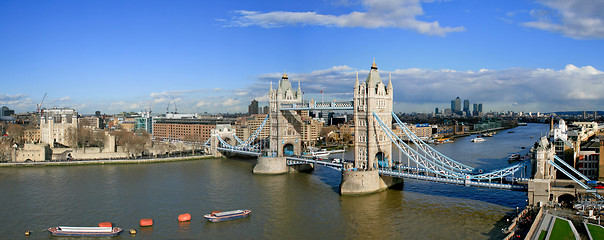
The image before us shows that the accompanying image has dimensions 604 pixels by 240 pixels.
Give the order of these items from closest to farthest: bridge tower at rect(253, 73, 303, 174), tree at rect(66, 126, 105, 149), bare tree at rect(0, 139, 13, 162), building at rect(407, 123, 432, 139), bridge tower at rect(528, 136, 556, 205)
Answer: bridge tower at rect(528, 136, 556, 205) → bridge tower at rect(253, 73, 303, 174) → bare tree at rect(0, 139, 13, 162) → tree at rect(66, 126, 105, 149) → building at rect(407, 123, 432, 139)

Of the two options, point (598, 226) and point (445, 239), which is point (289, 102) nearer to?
point (445, 239)

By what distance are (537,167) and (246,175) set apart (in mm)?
30289

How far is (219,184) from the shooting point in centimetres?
4297

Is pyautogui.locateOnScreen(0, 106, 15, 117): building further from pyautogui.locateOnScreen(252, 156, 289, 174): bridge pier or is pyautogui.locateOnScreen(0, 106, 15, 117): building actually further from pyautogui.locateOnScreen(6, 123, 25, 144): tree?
pyautogui.locateOnScreen(252, 156, 289, 174): bridge pier

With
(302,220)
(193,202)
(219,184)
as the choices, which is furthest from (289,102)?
(302,220)

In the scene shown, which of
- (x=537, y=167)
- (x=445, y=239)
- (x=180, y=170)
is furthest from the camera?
(x=180, y=170)

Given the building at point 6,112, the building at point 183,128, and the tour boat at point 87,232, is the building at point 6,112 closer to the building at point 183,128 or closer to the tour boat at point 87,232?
the building at point 183,128

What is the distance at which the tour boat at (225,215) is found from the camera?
2928cm

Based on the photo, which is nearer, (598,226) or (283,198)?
(598,226)

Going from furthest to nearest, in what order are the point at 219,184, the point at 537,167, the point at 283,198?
1. the point at 219,184
2. the point at 283,198
3. the point at 537,167

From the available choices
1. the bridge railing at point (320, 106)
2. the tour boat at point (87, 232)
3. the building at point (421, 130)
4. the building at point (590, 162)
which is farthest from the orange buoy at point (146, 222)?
the building at point (421, 130)

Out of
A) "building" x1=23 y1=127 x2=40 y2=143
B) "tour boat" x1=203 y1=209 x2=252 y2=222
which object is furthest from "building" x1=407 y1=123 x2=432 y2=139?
"tour boat" x1=203 y1=209 x2=252 y2=222

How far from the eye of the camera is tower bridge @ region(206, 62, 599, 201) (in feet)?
100

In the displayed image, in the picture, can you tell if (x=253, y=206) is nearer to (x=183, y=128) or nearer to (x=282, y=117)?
(x=282, y=117)
